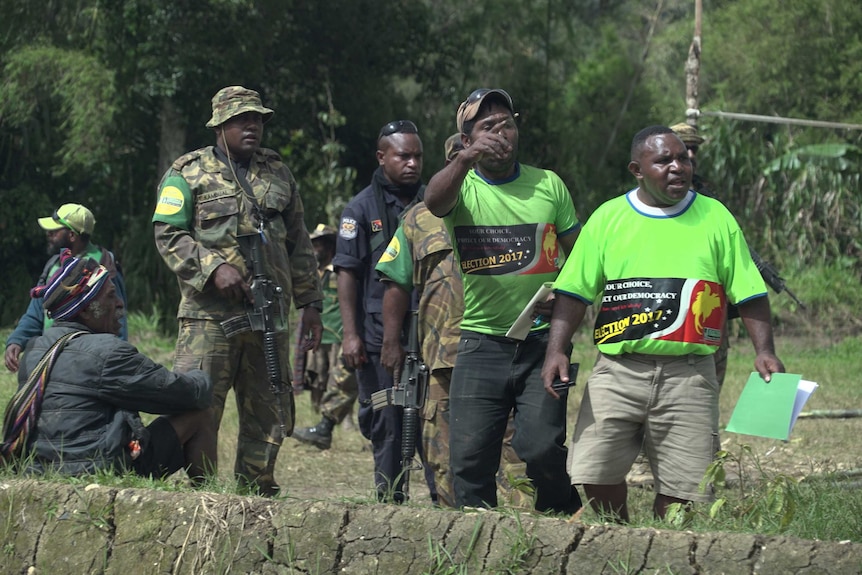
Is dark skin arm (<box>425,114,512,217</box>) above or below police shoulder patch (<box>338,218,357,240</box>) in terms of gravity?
above

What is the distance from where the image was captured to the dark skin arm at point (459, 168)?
4875mm

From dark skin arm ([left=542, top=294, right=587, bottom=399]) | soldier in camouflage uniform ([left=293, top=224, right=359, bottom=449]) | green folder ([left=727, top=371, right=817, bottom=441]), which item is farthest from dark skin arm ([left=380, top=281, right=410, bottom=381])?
soldier in camouflage uniform ([left=293, top=224, right=359, bottom=449])

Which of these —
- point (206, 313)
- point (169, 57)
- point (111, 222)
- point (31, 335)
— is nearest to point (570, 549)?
point (206, 313)

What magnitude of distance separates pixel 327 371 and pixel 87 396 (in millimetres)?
5189

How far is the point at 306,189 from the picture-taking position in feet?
60.5

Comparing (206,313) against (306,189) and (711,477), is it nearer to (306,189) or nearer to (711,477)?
(711,477)

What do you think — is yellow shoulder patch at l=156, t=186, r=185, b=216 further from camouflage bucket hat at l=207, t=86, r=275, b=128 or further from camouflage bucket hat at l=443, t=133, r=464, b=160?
camouflage bucket hat at l=443, t=133, r=464, b=160

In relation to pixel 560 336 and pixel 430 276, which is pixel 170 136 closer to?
pixel 430 276

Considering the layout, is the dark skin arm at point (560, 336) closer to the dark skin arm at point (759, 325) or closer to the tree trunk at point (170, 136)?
the dark skin arm at point (759, 325)

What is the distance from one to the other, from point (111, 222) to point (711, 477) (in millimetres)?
14267

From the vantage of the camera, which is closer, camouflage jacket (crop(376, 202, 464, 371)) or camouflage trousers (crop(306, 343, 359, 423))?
camouflage jacket (crop(376, 202, 464, 371))

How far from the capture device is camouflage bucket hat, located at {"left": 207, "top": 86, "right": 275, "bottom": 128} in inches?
249

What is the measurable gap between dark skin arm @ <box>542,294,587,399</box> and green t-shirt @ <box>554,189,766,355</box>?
52mm

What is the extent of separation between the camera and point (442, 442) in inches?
226
